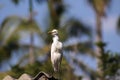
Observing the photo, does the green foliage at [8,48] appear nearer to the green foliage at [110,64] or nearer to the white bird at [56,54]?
the green foliage at [110,64]

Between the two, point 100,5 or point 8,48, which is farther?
point 8,48

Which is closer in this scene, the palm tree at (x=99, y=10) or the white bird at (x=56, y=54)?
the white bird at (x=56, y=54)

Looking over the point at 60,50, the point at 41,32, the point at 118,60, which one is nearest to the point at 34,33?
the point at 41,32

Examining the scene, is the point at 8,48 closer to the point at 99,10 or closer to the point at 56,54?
the point at 99,10

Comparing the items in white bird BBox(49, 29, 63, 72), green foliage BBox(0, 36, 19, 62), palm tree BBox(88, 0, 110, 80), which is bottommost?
white bird BBox(49, 29, 63, 72)

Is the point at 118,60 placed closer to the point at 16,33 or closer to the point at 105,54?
the point at 105,54

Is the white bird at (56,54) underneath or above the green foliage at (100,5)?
underneath

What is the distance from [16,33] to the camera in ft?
137

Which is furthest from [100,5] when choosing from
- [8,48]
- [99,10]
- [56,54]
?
[56,54]

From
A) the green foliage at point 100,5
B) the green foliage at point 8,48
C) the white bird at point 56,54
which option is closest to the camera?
the white bird at point 56,54

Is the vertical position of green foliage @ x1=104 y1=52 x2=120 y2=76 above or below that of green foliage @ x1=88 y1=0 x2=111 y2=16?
below

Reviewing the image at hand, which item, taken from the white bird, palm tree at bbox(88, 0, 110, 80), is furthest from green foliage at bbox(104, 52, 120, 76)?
→ the white bird

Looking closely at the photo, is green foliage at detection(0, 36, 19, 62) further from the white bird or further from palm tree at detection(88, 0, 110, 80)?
the white bird

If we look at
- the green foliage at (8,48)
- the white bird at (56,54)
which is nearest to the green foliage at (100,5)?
the green foliage at (8,48)
